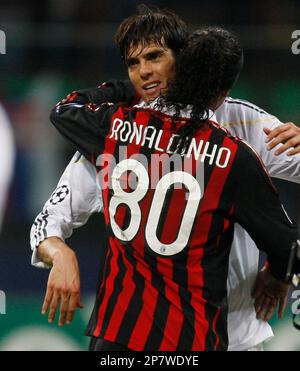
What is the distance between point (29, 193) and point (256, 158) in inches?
72.5

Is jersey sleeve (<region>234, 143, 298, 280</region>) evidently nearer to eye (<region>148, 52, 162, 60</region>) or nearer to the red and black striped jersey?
the red and black striped jersey

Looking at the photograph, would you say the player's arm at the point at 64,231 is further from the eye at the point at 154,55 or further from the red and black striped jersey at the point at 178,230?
the eye at the point at 154,55

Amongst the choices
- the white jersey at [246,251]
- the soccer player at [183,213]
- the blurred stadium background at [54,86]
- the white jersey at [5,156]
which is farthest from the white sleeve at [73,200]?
the white jersey at [5,156]

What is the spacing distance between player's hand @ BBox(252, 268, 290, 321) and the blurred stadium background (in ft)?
4.61

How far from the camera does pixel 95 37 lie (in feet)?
11.5

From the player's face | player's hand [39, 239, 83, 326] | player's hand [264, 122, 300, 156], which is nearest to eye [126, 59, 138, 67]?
the player's face

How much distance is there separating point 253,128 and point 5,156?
5.39 feet

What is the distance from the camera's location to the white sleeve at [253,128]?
1.98 metres

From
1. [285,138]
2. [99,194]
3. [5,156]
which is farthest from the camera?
[5,156]

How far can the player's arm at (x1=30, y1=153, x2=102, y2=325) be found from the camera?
1717 mm

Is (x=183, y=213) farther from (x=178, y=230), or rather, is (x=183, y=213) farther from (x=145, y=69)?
(x=145, y=69)

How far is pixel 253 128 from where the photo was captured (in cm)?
199

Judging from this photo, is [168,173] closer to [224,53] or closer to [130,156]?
[130,156]

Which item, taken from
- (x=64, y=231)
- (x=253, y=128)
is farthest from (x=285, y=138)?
(x=64, y=231)
